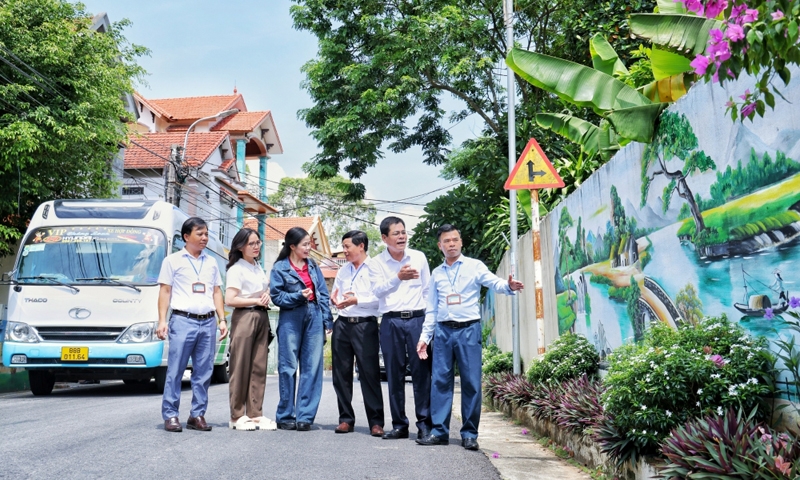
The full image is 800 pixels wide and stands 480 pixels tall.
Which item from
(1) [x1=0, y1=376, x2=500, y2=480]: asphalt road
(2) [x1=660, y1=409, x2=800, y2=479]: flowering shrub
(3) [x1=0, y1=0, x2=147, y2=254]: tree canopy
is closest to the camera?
(2) [x1=660, y1=409, x2=800, y2=479]: flowering shrub

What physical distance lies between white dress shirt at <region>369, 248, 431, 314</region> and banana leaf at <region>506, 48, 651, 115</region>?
2.09m

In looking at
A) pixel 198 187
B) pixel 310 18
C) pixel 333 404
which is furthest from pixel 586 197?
pixel 198 187

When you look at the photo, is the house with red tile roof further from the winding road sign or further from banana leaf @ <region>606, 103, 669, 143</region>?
banana leaf @ <region>606, 103, 669, 143</region>

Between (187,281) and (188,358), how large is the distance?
69cm

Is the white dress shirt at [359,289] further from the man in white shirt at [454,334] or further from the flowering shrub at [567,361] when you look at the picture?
the flowering shrub at [567,361]

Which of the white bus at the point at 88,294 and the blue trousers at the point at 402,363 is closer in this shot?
the blue trousers at the point at 402,363

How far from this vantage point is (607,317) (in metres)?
7.54

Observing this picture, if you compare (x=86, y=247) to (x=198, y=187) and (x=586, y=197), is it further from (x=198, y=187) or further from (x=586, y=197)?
(x=198, y=187)

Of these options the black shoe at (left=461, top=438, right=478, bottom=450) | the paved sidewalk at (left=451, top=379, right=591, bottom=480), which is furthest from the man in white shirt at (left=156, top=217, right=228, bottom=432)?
the paved sidewalk at (left=451, top=379, right=591, bottom=480)

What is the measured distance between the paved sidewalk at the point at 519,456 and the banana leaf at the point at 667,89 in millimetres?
3199

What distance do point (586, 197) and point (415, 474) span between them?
4.10 meters

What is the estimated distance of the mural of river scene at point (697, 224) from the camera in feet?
13.6

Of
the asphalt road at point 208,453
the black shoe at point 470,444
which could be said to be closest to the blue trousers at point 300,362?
the asphalt road at point 208,453

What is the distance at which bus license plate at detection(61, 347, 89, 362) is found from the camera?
1138 centimetres
